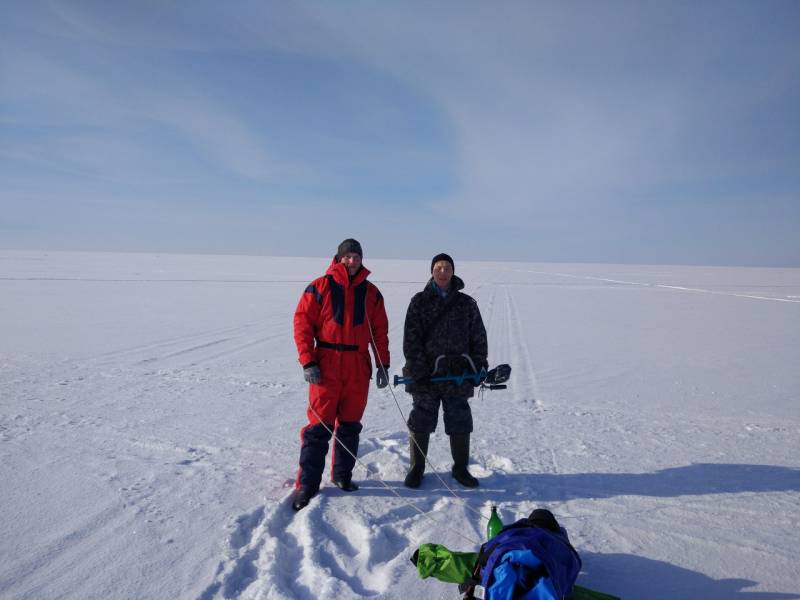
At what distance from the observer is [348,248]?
3.42m

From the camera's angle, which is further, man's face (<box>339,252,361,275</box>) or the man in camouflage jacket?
the man in camouflage jacket

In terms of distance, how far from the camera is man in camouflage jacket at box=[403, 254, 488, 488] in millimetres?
3641

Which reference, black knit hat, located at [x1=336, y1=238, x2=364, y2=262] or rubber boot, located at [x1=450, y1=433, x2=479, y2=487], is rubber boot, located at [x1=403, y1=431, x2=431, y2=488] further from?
black knit hat, located at [x1=336, y1=238, x2=364, y2=262]

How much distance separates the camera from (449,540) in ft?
9.63

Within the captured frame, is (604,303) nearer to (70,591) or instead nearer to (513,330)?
(513,330)

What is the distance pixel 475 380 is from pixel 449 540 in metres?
1.16

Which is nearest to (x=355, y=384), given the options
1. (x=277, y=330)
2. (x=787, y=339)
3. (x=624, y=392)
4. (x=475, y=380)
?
(x=475, y=380)

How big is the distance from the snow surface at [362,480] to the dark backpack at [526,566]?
0.48 meters

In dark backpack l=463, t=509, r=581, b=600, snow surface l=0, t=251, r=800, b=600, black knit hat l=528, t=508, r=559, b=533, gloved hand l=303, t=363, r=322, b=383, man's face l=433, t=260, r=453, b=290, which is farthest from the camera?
man's face l=433, t=260, r=453, b=290

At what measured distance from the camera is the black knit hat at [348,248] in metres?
3.42

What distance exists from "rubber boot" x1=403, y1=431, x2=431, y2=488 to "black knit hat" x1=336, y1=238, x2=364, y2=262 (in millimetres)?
1458

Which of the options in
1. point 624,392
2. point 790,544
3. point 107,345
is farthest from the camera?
point 107,345

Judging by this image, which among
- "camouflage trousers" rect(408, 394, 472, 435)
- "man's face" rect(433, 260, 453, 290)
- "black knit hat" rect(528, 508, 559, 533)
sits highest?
"man's face" rect(433, 260, 453, 290)

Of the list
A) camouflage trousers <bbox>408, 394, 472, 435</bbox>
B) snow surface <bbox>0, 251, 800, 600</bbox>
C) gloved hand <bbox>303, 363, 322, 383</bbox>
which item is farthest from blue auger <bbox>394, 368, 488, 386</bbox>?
Answer: snow surface <bbox>0, 251, 800, 600</bbox>
